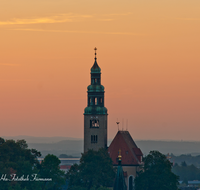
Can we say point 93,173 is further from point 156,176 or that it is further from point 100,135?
point 100,135

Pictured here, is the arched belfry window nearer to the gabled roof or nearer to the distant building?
the distant building

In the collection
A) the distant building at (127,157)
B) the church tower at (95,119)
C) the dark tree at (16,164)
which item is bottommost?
the dark tree at (16,164)

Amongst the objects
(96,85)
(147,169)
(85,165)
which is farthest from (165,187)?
(96,85)

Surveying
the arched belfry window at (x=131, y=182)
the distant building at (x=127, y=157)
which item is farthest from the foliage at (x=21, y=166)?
the arched belfry window at (x=131, y=182)

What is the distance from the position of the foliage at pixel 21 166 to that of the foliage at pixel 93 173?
5234 mm

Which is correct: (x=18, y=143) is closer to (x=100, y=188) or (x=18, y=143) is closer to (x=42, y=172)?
(x=42, y=172)

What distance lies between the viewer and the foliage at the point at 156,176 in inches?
5566

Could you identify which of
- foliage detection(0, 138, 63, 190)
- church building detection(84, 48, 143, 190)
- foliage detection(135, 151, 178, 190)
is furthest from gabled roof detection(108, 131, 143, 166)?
foliage detection(0, 138, 63, 190)

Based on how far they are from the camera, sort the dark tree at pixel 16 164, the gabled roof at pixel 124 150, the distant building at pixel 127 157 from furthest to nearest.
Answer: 1. the gabled roof at pixel 124 150
2. the distant building at pixel 127 157
3. the dark tree at pixel 16 164

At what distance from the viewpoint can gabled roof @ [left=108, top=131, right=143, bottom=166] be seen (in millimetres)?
154375

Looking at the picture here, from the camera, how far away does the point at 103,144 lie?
155750 millimetres

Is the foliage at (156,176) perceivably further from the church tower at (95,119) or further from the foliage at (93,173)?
the church tower at (95,119)

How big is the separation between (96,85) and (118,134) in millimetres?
11075

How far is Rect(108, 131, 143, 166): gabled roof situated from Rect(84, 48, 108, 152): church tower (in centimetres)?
223
